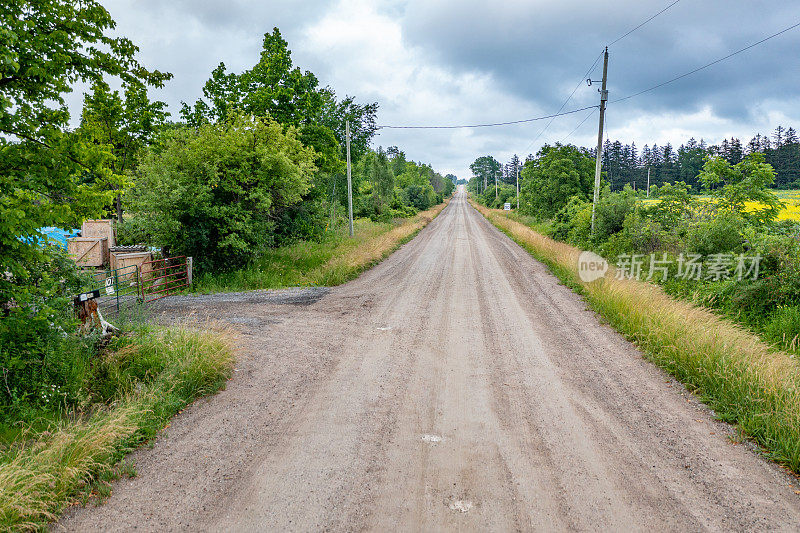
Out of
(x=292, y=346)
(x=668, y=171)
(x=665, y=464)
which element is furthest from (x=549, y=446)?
(x=668, y=171)

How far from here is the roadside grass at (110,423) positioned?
3.50m

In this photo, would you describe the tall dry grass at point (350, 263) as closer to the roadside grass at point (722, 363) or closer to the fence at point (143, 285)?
the fence at point (143, 285)

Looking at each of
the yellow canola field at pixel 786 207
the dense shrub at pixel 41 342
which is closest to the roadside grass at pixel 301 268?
the dense shrub at pixel 41 342

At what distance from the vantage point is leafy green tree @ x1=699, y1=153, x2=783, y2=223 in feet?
40.0

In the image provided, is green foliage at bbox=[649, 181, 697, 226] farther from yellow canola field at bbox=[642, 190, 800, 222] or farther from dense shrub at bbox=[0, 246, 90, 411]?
dense shrub at bbox=[0, 246, 90, 411]

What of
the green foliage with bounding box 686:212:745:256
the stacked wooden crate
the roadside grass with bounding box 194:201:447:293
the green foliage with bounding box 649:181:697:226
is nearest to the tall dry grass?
the roadside grass with bounding box 194:201:447:293

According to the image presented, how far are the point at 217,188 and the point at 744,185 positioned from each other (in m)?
17.5

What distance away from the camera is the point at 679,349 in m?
6.55

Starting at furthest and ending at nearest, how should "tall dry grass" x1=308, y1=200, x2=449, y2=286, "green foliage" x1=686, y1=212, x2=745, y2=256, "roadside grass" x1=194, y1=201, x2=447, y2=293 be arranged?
"tall dry grass" x1=308, y1=200, x2=449, y2=286 → "roadside grass" x1=194, y1=201, x2=447, y2=293 → "green foliage" x1=686, y1=212, x2=745, y2=256

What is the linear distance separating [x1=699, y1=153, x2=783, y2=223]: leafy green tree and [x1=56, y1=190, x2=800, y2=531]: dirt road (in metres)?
8.31

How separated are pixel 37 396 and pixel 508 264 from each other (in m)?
15.7

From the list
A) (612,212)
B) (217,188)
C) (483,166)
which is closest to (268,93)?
(217,188)

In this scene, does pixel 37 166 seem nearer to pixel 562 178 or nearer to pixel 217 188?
pixel 217 188

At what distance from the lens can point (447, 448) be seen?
4492 millimetres
